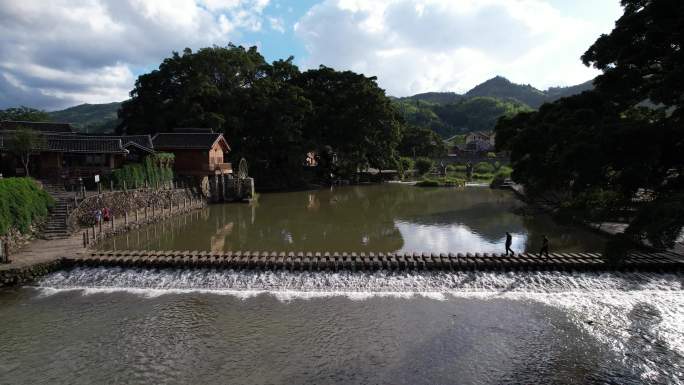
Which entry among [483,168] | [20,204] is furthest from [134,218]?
[483,168]

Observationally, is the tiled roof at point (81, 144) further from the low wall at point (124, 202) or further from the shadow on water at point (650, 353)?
the shadow on water at point (650, 353)

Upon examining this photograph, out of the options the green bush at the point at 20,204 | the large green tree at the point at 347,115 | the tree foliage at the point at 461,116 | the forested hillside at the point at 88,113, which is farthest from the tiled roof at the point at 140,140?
the forested hillside at the point at 88,113

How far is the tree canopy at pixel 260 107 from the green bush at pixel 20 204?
24804mm

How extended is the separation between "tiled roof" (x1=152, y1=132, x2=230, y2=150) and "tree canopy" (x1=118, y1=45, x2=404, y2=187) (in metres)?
5.42

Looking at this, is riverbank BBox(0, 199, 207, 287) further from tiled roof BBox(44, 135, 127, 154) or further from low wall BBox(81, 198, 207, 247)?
tiled roof BBox(44, 135, 127, 154)

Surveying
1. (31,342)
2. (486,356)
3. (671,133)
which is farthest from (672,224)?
(31,342)

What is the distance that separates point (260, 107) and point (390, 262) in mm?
37315

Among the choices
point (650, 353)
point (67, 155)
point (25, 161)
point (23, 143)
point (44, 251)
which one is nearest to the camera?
point (650, 353)

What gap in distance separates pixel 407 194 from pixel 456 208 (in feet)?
42.8

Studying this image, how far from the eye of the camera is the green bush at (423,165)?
267 ft

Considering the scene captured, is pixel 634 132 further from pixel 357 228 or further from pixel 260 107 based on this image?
pixel 260 107

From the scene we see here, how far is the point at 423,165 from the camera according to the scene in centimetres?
8175

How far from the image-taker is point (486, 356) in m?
12.5

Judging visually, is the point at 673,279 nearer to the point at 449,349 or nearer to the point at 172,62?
the point at 449,349
